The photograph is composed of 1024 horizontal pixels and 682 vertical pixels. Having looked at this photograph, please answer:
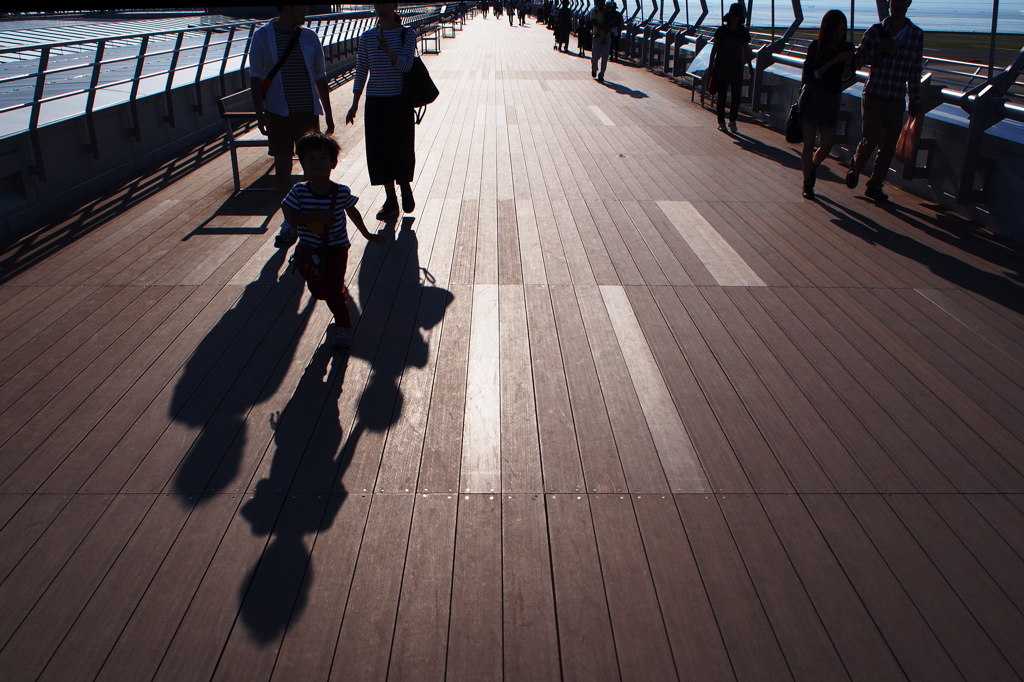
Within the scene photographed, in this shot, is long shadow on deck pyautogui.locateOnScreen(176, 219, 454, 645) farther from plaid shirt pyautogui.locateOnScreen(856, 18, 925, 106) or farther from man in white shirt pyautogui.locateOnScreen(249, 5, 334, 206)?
plaid shirt pyautogui.locateOnScreen(856, 18, 925, 106)

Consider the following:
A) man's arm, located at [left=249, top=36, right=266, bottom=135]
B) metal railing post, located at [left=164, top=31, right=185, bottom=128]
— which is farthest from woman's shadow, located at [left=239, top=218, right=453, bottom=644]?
metal railing post, located at [left=164, top=31, right=185, bottom=128]

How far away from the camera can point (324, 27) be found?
19.7m

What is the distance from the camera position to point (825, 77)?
7219mm

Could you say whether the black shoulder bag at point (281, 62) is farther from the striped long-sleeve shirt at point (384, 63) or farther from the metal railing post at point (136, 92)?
the metal railing post at point (136, 92)

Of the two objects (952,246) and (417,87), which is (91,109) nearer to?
(417,87)

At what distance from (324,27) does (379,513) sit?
63.3ft

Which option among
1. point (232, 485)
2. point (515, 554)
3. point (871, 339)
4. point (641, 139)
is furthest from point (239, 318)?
point (641, 139)

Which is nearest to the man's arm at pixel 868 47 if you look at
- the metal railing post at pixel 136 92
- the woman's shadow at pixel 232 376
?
the woman's shadow at pixel 232 376

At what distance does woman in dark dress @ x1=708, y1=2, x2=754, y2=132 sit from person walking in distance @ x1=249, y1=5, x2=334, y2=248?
6.91 metres

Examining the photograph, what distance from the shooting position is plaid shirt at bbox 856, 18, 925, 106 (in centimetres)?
686

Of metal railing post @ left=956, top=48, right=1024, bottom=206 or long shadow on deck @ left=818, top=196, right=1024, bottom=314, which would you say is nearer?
long shadow on deck @ left=818, top=196, right=1024, bottom=314

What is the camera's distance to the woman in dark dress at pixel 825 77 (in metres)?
7.14

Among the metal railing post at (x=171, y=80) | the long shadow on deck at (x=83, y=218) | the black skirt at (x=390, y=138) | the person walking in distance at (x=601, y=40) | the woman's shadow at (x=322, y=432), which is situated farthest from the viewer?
the person walking in distance at (x=601, y=40)

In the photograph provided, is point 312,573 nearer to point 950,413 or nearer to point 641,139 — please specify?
point 950,413
